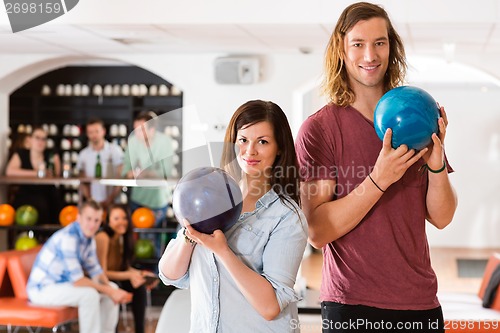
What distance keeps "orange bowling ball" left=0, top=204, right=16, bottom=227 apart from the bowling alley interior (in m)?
0.03

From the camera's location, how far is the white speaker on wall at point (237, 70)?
744 centimetres

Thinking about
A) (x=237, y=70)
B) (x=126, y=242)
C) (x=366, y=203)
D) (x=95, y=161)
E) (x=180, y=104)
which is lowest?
(x=126, y=242)

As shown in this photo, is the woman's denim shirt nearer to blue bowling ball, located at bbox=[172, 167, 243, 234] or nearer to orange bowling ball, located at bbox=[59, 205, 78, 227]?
blue bowling ball, located at bbox=[172, 167, 243, 234]

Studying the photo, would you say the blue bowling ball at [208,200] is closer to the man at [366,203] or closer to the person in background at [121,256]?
the man at [366,203]

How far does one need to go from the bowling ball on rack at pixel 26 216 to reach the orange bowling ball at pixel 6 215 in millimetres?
57

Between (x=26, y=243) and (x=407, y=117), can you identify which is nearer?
(x=407, y=117)

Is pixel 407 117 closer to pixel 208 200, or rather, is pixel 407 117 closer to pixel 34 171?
pixel 208 200

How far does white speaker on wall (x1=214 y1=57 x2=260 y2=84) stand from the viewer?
744cm

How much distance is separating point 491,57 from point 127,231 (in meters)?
3.50

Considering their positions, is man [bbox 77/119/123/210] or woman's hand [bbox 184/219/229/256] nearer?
woman's hand [bbox 184/219/229/256]

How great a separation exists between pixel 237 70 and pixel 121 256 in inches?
85.8

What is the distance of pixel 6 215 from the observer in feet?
25.6

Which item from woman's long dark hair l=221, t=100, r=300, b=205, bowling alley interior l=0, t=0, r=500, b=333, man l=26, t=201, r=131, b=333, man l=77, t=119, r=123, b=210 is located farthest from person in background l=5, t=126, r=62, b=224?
woman's long dark hair l=221, t=100, r=300, b=205

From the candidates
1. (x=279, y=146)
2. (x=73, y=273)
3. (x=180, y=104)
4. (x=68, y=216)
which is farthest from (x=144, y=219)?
(x=279, y=146)
